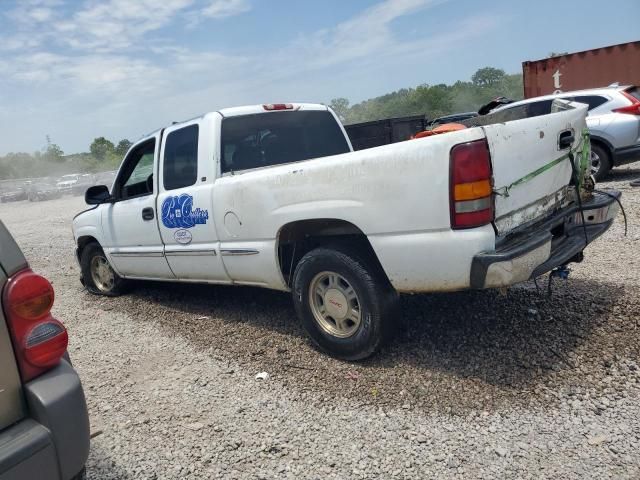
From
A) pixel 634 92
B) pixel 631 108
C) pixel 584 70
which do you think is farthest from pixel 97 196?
pixel 584 70

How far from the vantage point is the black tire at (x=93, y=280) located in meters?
5.83

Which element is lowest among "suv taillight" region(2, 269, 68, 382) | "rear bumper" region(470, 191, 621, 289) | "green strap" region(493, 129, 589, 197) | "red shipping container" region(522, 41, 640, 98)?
"rear bumper" region(470, 191, 621, 289)

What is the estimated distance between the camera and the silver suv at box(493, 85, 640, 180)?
27.1 ft

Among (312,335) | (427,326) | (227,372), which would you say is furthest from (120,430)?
(427,326)

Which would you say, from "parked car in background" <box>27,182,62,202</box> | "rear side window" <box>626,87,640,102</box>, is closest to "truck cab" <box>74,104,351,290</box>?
"rear side window" <box>626,87,640,102</box>

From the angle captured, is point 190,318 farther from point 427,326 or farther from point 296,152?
point 427,326

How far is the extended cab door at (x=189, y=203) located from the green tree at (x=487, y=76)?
79.4 m

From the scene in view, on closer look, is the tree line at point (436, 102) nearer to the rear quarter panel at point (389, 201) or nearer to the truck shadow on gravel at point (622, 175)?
the truck shadow on gravel at point (622, 175)

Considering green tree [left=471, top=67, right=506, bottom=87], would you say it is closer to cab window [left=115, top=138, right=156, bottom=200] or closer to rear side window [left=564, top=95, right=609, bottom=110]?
rear side window [left=564, top=95, right=609, bottom=110]

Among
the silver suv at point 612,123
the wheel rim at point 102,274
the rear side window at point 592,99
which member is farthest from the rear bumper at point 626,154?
the wheel rim at point 102,274

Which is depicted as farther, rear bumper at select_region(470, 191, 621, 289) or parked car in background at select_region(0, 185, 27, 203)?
parked car in background at select_region(0, 185, 27, 203)

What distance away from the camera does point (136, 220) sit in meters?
4.93

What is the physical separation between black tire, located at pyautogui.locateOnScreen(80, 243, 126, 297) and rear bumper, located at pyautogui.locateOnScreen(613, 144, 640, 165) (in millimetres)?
8251

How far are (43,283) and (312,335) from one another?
204 centimetres
